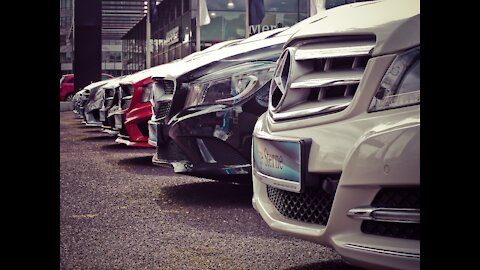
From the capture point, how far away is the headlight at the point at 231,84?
5293 millimetres

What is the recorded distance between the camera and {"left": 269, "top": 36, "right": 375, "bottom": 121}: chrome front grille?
3.00 metres

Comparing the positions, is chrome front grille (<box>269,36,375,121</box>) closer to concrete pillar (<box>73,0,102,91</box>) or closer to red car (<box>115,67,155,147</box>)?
red car (<box>115,67,155,147</box>)

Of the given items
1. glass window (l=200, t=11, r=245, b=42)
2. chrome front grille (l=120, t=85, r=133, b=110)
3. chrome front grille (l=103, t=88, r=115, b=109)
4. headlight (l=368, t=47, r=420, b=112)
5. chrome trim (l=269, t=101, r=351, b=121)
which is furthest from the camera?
glass window (l=200, t=11, r=245, b=42)

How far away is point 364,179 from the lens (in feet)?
8.89

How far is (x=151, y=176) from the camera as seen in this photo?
7.55 m

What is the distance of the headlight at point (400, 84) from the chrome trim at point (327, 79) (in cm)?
17

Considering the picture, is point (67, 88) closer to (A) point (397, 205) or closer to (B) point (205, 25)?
(B) point (205, 25)

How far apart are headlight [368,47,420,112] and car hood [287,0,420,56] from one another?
0.05 metres

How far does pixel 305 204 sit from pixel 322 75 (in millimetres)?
533

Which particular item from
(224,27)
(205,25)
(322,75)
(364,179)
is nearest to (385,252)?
(364,179)

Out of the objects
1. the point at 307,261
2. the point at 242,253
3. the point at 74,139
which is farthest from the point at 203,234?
the point at 74,139

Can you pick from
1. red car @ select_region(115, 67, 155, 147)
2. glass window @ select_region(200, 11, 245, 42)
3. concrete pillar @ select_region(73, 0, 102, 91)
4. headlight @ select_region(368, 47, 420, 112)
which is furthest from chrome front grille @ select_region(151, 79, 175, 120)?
concrete pillar @ select_region(73, 0, 102, 91)

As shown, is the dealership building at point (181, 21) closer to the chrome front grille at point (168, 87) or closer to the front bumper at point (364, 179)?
the chrome front grille at point (168, 87)
